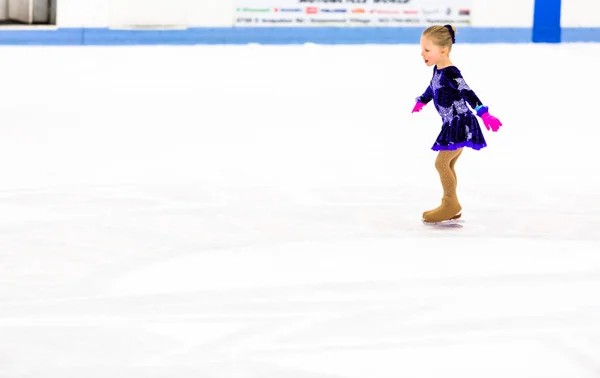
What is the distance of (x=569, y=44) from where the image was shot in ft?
39.7

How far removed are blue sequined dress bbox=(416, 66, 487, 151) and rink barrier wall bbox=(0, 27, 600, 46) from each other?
751 cm

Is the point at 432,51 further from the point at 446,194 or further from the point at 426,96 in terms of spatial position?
the point at 446,194

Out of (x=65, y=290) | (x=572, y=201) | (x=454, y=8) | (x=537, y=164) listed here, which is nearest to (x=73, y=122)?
(x=537, y=164)

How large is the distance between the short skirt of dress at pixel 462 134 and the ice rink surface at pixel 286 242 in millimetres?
272

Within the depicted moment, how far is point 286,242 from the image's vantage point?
12.1 feet

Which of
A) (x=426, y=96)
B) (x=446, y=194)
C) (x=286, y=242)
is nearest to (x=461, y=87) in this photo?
(x=426, y=96)

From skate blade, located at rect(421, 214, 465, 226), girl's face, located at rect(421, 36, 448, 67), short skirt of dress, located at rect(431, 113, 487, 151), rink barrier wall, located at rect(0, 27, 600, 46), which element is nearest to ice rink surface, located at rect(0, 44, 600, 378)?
skate blade, located at rect(421, 214, 465, 226)

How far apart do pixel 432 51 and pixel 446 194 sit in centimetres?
47

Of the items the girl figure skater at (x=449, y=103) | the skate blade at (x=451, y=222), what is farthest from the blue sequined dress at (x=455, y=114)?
the skate blade at (x=451, y=222)

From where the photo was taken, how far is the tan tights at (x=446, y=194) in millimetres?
3973

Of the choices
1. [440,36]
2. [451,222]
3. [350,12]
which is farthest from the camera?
[350,12]

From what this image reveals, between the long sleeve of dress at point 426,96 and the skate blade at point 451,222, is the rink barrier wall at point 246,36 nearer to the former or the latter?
the long sleeve of dress at point 426,96

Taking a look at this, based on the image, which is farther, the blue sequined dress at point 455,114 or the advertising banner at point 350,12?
the advertising banner at point 350,12

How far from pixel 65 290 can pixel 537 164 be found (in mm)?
2699
